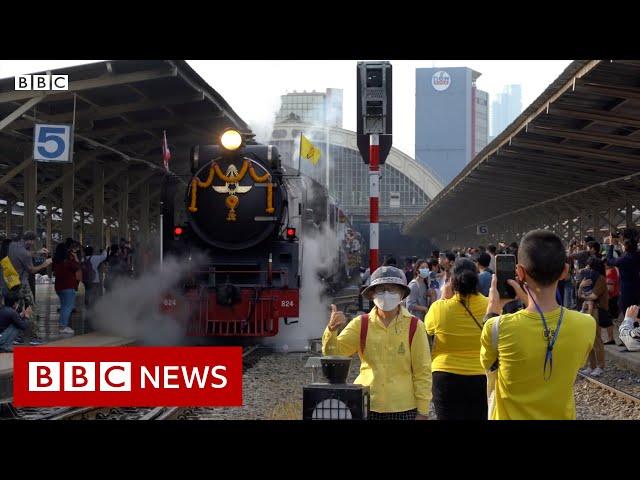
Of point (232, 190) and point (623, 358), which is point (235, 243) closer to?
point (232, 190)

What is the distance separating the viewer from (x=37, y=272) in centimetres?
1226

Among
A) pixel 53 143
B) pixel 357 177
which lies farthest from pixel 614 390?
pixel 357 177

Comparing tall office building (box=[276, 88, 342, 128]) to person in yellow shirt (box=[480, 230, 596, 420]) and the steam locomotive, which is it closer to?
the steam locomotive

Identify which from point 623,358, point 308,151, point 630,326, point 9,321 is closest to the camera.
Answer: point 630,326

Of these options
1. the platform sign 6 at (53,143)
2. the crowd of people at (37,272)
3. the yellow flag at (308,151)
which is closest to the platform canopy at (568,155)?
the yellow flag at (308,151)

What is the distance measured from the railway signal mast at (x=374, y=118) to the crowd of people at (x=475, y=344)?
4.14 meters

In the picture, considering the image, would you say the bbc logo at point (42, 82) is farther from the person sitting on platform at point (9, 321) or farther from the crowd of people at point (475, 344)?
the crowd of people at point (475, 344)

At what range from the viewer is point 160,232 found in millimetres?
11484

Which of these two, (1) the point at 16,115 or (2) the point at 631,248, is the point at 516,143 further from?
(1) the point at 16,115

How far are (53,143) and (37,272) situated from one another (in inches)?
75.9

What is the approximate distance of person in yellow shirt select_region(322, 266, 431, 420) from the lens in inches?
160

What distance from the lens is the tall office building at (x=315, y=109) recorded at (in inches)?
1200
